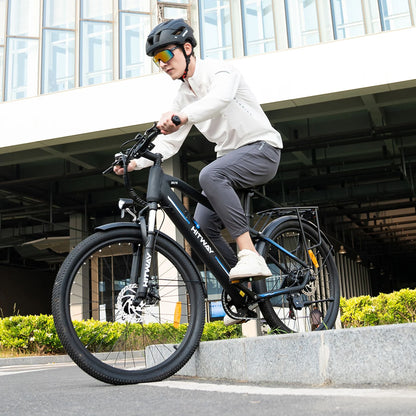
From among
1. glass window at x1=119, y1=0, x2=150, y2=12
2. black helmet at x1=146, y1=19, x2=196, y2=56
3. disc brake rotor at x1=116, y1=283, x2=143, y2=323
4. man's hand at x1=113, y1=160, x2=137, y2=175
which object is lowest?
disc brake rotor at x1=116, y1=283, x2=143, y2=323

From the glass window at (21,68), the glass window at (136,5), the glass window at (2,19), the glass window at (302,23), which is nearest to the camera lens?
the glass window at (302,23)

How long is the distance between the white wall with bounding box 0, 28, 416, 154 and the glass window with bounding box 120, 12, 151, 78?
1.49m

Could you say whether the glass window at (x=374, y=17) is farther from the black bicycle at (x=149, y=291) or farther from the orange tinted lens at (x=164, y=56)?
the orange tinted lens at (x=164, y=56)

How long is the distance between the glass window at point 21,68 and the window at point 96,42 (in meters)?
1.44

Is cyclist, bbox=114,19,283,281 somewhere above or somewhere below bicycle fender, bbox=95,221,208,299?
above

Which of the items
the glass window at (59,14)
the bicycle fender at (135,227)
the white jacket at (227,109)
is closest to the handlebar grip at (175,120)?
the white jacket at (227,109)

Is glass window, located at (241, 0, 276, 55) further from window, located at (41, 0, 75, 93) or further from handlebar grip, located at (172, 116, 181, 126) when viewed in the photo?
handlebar grip, located at (172, 116, 181, 126)

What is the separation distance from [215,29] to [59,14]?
4.70m

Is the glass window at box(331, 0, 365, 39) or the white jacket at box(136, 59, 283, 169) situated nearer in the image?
the white jacket at box(136, 59, 283, 169)

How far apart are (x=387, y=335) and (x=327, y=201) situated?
17186mm

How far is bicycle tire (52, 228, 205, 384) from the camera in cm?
281

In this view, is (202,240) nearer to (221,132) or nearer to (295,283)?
(221,132)

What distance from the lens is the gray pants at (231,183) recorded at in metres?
3.30

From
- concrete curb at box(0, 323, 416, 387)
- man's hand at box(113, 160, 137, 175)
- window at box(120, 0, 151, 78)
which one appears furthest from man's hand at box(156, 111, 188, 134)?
window at box(120, 0, 151, 78)
